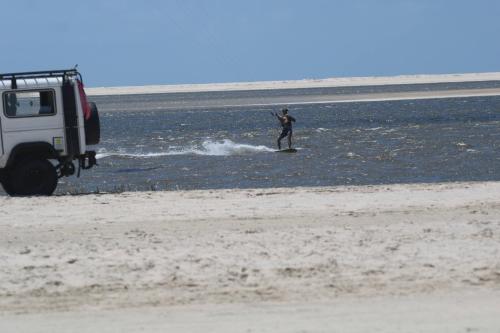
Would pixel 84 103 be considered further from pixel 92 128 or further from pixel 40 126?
pixel 40 126

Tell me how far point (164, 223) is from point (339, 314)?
4874 mm

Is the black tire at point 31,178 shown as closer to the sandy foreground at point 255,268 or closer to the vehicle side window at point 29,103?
the vehicle side window at point 29,103

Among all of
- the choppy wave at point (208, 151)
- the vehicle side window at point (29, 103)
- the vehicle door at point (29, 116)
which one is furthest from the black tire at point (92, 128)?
the choppy wave at point (208, 151)

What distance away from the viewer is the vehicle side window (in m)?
16.9

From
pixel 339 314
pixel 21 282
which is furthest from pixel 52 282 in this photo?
pixel 339 314

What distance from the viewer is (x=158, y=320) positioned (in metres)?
8.48

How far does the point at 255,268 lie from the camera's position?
10086 mm

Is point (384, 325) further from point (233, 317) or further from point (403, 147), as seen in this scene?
point (403, 147)

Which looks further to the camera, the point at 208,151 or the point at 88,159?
the point at 208,151

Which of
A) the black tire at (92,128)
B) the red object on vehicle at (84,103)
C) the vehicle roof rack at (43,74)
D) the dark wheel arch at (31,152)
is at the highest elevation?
the vehicle roof rack at (43,74)

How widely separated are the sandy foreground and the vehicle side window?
298 cm

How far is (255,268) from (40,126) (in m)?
8.04

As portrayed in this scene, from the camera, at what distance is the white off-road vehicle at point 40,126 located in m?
17.0

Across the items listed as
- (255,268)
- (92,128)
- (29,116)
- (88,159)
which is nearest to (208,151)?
(88,159)
